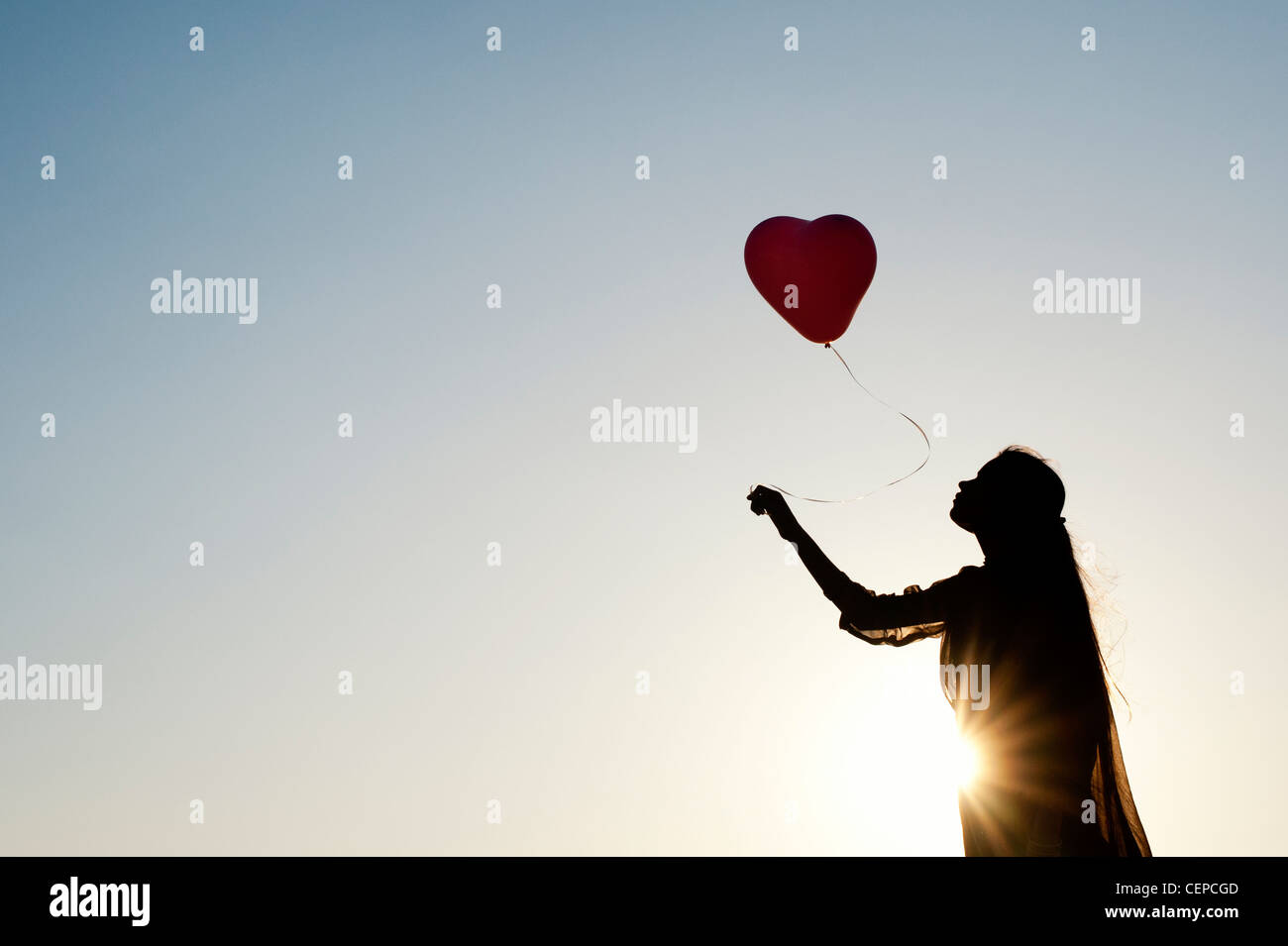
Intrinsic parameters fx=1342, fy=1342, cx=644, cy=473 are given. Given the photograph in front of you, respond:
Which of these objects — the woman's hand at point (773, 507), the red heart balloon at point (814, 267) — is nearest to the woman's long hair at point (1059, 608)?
the woman's hand at point (773, 507)

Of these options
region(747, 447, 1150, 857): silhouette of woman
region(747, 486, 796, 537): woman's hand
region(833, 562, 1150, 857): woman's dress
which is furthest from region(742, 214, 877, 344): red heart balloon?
region(833, 562, 1150, 857): woman's dress

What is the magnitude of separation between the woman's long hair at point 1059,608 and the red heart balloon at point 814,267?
11.5 feet

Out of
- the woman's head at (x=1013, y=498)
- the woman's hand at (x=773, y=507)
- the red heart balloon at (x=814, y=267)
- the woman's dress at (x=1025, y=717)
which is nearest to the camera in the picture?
the woman's dress at (x=1025, y=717)

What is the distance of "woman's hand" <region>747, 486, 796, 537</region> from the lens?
553 cm

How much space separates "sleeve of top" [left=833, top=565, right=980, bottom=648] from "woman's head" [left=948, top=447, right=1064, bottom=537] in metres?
0.19

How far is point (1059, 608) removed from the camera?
5.08 m

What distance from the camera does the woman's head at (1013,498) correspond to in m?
5.16

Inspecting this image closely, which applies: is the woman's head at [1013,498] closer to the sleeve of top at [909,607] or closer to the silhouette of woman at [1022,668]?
the silhouette of woman at [1022,668]

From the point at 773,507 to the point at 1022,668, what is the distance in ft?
3.97

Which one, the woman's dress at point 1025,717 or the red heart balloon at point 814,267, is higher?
the red heart balloon at point 814,267

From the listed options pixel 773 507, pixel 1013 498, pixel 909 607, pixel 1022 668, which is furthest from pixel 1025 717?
pixel 773 507
